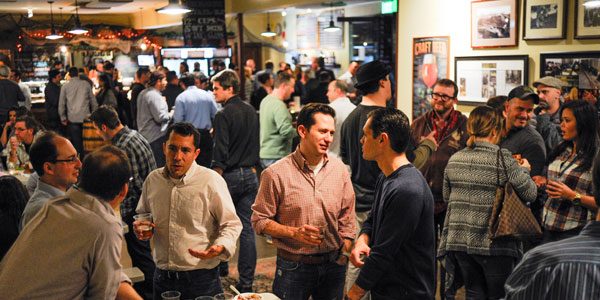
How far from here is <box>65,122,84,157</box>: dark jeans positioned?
11.0 meters

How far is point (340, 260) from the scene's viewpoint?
11.0 ft

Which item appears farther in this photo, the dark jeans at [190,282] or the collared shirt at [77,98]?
the collared shirt at [77,98]

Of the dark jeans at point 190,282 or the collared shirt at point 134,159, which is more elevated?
the collared shirt at point 134,159

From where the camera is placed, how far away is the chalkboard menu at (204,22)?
1199cm

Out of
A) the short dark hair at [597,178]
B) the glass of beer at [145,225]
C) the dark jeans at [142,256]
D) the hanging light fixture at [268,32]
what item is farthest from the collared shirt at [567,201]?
the hanging light fixture at [268,32]

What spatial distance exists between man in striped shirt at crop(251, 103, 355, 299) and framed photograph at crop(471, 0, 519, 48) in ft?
11.6

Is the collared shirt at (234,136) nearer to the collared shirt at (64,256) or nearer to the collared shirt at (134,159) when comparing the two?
the collared shirt at (134,159)

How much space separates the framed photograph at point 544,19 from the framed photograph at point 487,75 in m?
0.25

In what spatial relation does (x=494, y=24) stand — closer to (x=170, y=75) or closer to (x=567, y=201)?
(x=567, y=201)

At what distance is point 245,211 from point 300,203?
224 centimetres

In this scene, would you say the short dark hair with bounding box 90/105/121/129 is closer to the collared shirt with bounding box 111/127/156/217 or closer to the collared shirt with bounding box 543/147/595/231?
the collared shirt with bounding box 111/127/156/217

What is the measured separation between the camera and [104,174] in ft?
8.21

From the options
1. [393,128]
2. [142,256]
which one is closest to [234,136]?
[142,256]

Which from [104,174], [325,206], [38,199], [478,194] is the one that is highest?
[104,174]
